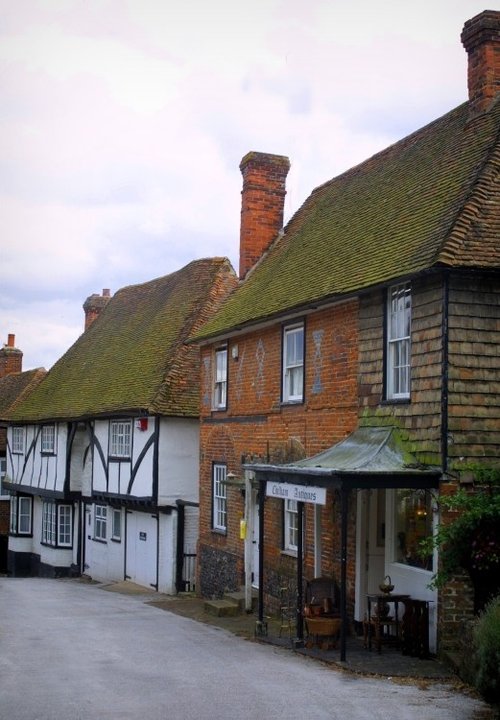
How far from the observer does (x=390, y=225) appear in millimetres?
16281

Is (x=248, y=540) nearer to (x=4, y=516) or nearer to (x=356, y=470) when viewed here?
(x=356, y=470)

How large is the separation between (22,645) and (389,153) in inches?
478

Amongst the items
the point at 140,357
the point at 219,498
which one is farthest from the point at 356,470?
the point at 140,357

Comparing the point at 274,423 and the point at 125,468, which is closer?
the point at 274,423

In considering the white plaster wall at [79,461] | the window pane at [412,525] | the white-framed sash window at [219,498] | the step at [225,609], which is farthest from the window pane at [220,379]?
the white plaster wall at [79,461]

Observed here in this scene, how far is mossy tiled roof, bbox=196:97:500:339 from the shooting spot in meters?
13.5

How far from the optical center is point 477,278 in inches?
512

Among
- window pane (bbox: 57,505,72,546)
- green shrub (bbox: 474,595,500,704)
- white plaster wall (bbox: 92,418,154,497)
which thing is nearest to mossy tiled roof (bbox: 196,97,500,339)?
green shrub (bbox: 474,595,500,704)

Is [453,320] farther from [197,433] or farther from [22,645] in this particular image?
[197,433]

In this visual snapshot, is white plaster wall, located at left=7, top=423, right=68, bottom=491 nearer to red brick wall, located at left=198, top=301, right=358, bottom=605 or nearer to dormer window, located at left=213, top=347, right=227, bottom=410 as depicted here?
red brick wall, located at left=198, top=301, right=358, bottom=605

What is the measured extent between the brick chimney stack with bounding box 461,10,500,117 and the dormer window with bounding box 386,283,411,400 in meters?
4.13

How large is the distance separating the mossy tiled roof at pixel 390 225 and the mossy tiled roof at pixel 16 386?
2312 cm

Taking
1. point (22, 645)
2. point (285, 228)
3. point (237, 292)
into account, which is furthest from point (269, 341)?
point (22, 645)

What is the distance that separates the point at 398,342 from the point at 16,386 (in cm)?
3488
